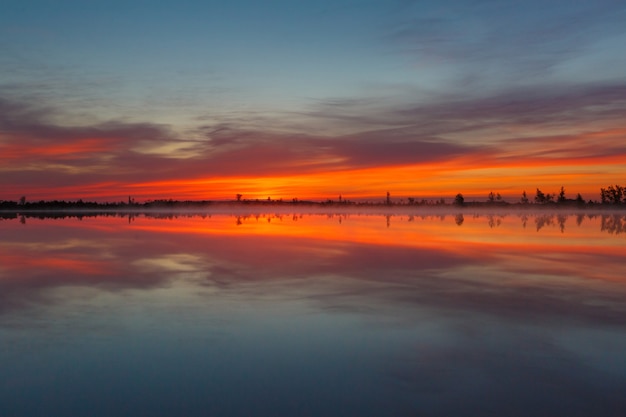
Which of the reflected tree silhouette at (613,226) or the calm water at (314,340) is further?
the reflected tree silhouette at (613,226)

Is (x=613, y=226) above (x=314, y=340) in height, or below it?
above

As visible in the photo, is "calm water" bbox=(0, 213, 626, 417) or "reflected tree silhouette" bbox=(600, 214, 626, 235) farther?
"reflected tree silhouette" bbox=(600, 214, 626, 235)

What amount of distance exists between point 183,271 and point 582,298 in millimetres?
9666

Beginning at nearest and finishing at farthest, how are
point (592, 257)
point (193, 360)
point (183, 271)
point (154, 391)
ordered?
point (154, 391), point (193, 360), point (183, 271), point (592, 257)

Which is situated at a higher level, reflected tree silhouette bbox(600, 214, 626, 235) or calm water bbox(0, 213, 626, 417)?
reflected tree silhouette bbox(600, 214, 626, 235)

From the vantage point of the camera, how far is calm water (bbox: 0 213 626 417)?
5.45m

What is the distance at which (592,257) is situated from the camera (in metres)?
17.5

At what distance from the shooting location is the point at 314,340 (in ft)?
24.6

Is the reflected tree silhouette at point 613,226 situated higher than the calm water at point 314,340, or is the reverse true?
the reflected tree silhouette at point 613,226

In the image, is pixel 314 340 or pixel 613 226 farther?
pixel 613 226

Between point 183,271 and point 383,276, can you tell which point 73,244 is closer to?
point 183,271

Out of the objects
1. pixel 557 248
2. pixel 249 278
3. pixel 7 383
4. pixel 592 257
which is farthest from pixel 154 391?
pixel 557 248

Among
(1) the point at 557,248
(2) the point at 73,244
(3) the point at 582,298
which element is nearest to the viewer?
(3) the point at 582,298

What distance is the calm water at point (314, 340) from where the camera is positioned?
5449 millimetres
